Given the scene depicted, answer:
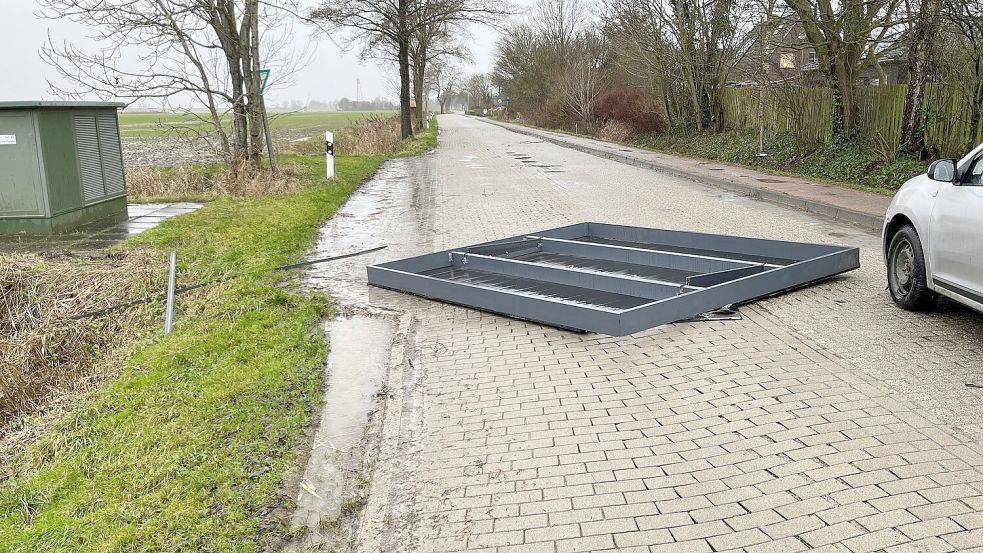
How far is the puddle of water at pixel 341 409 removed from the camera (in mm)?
3900

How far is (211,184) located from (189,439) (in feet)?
A: 40.7

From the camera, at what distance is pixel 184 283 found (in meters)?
8.61

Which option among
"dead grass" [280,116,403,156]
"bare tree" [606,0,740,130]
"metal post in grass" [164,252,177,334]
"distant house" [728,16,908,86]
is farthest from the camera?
"dead grass" [280,116,403,156]

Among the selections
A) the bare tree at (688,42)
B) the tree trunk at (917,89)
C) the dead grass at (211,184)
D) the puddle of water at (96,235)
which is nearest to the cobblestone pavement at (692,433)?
the puddle of water at (96,235)

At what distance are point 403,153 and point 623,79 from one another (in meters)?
17.9

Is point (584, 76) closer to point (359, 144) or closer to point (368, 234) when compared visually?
point (359, 144)

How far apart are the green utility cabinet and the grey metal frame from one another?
221 inches

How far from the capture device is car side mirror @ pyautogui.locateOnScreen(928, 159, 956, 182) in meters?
6.00

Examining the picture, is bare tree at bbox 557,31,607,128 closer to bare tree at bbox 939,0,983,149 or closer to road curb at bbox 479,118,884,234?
road curb at bbox 479,118,884,234

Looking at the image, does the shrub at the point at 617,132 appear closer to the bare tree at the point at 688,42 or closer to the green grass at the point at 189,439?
the bare tree at the point at 688,42

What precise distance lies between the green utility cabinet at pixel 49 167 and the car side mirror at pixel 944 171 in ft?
35.2

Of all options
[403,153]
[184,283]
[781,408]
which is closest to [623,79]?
[403,153]

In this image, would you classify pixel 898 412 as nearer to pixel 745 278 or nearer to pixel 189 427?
pixel 745 278

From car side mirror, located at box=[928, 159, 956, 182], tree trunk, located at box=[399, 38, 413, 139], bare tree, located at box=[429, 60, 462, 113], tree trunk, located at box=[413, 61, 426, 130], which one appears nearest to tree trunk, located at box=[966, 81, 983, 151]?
car side mirror, located at box=[928, 159, 956, 182]
